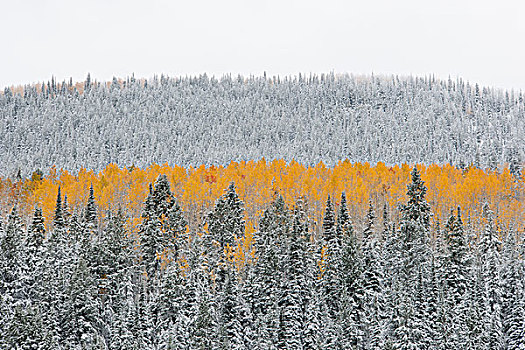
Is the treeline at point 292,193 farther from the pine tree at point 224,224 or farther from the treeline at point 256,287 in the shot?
the treeline at point 256,287

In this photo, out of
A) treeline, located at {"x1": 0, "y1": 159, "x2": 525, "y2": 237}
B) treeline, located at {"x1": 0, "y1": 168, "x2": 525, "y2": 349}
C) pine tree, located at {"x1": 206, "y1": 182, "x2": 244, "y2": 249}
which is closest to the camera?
treeline, located at {"x1": 0, "y1": 168, "x2": 525, "y2": 349}

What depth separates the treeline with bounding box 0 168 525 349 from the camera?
200 feet

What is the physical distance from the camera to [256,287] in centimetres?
6506

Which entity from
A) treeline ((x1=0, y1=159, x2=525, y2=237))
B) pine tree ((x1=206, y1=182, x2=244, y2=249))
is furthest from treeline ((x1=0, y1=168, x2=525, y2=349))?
treeline ((x1=0, y1=159, x2=525, y2=237))

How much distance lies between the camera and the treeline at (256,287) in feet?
200

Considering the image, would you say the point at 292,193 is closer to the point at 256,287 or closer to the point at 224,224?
the point at 224,224

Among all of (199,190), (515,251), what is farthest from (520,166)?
(199,190)

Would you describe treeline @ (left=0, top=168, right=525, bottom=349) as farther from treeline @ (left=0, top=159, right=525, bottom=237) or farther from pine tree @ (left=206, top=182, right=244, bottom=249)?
treeline @ (left=0, top=159, right=525, bottom=237)

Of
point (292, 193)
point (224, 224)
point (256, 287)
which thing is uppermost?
point (292, 193)

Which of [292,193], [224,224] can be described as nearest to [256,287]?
[224,224]

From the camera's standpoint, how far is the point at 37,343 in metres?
55.7

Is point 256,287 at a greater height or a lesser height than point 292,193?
lesser

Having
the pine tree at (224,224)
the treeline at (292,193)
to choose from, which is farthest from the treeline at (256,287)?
the treeline at (292,193)

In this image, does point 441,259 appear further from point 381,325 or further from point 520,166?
point 520,166
